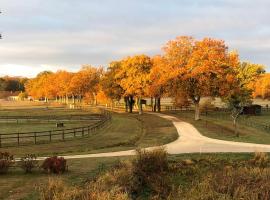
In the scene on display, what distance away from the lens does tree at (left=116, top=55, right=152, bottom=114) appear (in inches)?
3462

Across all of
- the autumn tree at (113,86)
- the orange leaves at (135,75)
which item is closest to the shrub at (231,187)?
the orange leaves at (135,75)

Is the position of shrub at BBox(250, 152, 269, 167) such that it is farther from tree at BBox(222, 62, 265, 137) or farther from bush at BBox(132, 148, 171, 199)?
tree at BBox(222, 62, 265, 137)

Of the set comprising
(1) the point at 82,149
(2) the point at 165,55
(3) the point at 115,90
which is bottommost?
(1) the point at 82,149

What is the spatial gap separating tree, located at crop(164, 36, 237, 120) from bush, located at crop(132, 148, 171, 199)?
45.7 m

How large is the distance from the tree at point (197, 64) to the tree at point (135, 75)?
17.0m

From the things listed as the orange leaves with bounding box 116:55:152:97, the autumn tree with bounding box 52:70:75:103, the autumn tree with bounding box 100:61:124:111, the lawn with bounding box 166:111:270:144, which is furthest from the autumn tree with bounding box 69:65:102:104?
the lawn with bounding box 166:111:270:144

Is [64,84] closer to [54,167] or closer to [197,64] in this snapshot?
[197,64]

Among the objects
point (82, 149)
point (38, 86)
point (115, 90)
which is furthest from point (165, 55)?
point (38, 86)

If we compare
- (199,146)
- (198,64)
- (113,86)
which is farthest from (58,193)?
(113,86)

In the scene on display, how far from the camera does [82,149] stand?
37.1 m

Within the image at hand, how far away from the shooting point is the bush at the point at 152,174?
1909cm

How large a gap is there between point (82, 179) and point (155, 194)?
3.93 metres

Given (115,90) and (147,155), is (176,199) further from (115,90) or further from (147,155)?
(115,90)

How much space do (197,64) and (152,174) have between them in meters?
49.5
